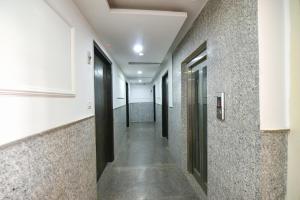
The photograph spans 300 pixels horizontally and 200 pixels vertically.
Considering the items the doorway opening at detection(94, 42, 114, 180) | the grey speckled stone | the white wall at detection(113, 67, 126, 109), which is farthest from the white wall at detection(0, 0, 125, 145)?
the grey speckled stone

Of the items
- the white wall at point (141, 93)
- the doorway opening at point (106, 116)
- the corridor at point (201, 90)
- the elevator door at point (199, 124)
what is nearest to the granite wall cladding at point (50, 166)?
the corridor at point (201, 90)

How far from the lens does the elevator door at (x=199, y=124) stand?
2199 millimetres

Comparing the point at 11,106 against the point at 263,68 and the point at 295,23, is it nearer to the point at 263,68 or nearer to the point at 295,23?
the point at 263,68

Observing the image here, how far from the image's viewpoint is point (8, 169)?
728mm

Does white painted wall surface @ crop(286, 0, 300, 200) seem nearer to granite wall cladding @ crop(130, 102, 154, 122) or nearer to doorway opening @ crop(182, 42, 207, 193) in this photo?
doorway opening @ crop(182, 42, 207, 193)

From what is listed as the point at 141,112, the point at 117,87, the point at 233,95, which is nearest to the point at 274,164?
the point at 233,95

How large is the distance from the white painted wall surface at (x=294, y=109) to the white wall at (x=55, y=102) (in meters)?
1.57

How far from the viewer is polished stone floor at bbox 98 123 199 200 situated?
2301 millimetres

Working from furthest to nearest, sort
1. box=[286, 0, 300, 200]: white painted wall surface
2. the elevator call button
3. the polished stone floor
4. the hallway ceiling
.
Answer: the polished stone floor → the hallway ceiling → the elevator call button → box=[286, 0, 300, 200]: white painted wall surface

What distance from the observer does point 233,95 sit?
1264 mm

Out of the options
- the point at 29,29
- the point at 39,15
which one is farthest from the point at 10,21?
the point at 39,15

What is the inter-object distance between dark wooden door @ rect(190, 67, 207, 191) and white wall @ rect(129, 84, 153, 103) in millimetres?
7338

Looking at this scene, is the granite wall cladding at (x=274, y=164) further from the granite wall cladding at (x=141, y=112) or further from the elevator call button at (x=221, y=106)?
the granite wall cladding at (x=141, y=112)

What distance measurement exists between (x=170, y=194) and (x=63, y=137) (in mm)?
1797
